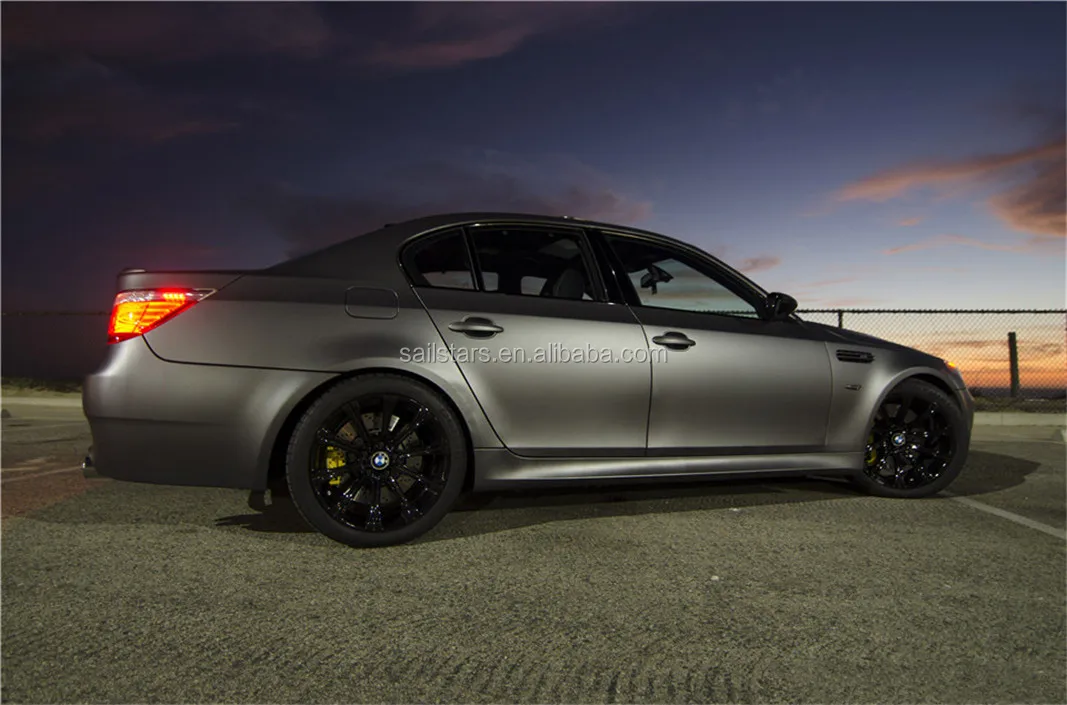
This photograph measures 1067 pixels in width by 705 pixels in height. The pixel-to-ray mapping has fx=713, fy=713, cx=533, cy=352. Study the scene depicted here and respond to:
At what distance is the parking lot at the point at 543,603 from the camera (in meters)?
2.03

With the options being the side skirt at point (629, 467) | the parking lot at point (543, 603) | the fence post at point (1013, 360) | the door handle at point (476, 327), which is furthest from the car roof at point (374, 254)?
the fence post at point (1013, 360)

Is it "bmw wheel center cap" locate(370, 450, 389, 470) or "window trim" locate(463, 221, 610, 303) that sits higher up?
"window trim" locate(463, 221, 610, 303)

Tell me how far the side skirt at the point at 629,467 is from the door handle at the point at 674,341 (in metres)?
0.61

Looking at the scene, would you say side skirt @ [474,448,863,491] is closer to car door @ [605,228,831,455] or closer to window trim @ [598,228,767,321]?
car door @ [605,228,831,455]

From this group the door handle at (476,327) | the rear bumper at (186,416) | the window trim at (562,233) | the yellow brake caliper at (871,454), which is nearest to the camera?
the rear bumper at (186,416)

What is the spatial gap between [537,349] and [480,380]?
0.33m

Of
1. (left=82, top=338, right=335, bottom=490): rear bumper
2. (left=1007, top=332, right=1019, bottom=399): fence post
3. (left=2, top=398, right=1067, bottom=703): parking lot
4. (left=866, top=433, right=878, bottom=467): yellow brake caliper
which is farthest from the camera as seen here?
(left=1007, top=332, right=1019, bottom=399): fence post

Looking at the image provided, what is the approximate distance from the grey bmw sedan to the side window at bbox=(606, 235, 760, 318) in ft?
0.04

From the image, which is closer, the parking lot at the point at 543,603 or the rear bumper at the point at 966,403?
the parking lot at the point at 543,603

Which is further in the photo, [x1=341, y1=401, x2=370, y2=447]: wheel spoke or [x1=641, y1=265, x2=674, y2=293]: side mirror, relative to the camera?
[x1=641, y1=265, x2=674, y2=293]: side mirror

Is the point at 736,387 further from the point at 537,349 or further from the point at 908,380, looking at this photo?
the point at 908,380

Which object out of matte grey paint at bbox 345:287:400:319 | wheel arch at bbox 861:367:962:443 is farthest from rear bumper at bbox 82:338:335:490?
wheel arch at bbox 861:367:962:443

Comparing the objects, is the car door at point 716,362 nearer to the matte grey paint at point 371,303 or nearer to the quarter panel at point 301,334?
the quarter panel at point 301,334

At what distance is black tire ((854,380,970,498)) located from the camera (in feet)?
15.1
